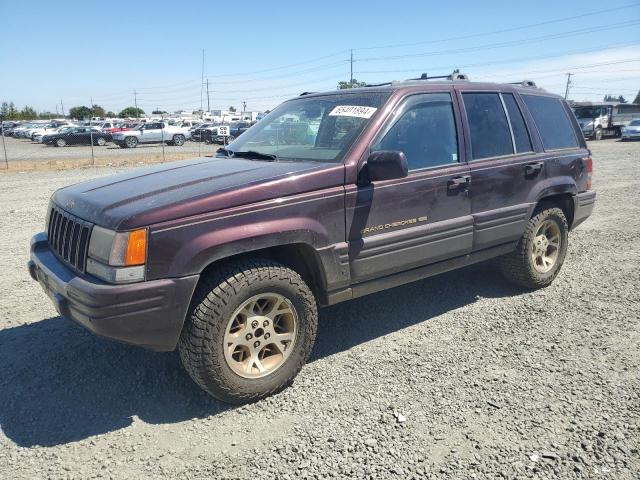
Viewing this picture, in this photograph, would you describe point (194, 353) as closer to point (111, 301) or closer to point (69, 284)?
point (111, 301)

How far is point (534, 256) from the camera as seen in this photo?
4816 mm

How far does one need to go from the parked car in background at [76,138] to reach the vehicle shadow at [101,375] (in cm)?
3291

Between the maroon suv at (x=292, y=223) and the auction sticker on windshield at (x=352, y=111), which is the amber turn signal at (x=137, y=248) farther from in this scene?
the auction sticker on windshield at (x=352, y=111)

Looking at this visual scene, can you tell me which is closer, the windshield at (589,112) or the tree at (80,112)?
the windshield at (589,112)

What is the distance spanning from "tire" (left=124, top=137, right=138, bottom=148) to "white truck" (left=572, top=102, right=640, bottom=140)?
2932cm

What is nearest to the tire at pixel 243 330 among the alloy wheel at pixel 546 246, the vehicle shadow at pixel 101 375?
the vehicle shadow at pixel 101 375

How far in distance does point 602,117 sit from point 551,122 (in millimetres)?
35333

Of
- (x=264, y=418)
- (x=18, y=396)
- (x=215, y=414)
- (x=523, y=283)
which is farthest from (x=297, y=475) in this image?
(x=523, y=283)

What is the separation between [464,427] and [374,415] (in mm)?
508

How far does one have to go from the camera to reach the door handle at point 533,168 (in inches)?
176

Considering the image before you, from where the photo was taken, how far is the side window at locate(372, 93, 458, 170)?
3.63m

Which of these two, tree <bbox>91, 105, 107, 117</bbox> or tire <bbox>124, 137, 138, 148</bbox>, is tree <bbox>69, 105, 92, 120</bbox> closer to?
tree <bbox>91, 105, 107, 117</bbox>

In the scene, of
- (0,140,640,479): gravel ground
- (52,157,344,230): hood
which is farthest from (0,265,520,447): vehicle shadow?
(52,157,344,230): hood

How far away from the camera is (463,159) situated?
4.00 meters
